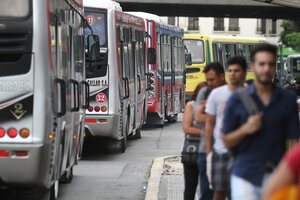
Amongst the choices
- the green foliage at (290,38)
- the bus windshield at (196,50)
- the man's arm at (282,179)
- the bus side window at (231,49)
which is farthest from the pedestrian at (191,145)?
the green foliage at (290,38)

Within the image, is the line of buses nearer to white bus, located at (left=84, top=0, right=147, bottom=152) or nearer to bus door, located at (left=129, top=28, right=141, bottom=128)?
white bus, located at (left=84, top=0, right=147, bottom=152)

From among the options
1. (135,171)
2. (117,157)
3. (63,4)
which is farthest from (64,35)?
(117,157)

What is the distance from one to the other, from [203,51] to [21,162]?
2669cm

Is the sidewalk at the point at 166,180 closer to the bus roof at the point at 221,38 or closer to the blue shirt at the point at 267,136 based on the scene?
the blue shirt at the point at 267,136

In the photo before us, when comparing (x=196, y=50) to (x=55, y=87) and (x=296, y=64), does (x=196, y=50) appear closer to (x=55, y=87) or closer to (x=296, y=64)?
(x=296, y=64)

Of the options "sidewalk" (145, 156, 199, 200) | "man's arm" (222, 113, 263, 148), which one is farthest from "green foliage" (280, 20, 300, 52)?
"man's arm" (222, 113, 263, 148)

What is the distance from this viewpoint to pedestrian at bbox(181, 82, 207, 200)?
825 centimetres

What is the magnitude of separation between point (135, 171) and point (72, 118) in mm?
A: 3762

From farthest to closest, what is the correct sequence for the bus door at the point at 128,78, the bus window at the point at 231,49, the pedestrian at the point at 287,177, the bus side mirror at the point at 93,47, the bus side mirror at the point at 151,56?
the bus window at the point at 231,49 → the bus side mirror at the point at 151,56 → the bus door at the point at 128,78 → the bus side mirror at the point at 93,47 → the pedestrian at the point at 287,177

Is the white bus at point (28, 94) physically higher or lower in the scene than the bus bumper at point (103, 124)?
higher

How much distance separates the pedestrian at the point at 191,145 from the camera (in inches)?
325

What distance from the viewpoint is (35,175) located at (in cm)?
866

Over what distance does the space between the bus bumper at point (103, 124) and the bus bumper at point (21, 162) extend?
6.86m

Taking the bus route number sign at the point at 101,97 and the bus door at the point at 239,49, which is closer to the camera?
the bus route number sign at the point at 101,97
